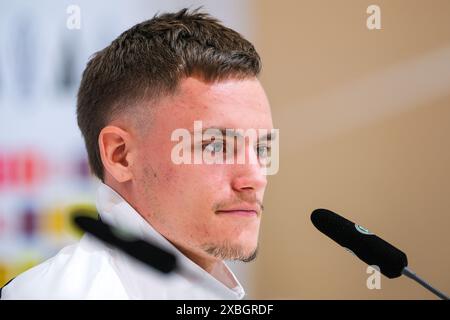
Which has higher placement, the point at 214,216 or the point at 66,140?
the point at 66,140

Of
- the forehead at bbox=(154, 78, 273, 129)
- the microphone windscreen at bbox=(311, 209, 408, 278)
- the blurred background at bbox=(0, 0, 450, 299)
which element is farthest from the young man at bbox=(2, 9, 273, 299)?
the blurred background at bbox=(0, 0, 450, 299)

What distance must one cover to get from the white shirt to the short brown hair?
15cm

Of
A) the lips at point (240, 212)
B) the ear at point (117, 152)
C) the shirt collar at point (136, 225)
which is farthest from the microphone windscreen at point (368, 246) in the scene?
the ear at point (117, 152)

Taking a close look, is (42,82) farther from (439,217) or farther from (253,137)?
(439,217)

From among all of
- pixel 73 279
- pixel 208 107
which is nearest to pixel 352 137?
pixel 208 107

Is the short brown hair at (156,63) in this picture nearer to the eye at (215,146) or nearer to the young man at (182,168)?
the young man at (182,168)

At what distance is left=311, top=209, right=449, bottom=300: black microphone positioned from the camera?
88 cm

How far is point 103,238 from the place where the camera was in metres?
0.99

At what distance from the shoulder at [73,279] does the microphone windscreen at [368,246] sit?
37 centimetres

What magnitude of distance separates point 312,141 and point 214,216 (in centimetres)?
71

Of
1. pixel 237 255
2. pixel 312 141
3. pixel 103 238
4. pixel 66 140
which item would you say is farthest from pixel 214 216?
pixel 312 141

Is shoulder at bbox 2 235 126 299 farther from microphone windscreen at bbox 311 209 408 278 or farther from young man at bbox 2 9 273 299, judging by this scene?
microphone windscreen at bbox 311 209 408 278

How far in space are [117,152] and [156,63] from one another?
0.58 ft

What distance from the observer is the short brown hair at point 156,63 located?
1.01 m
